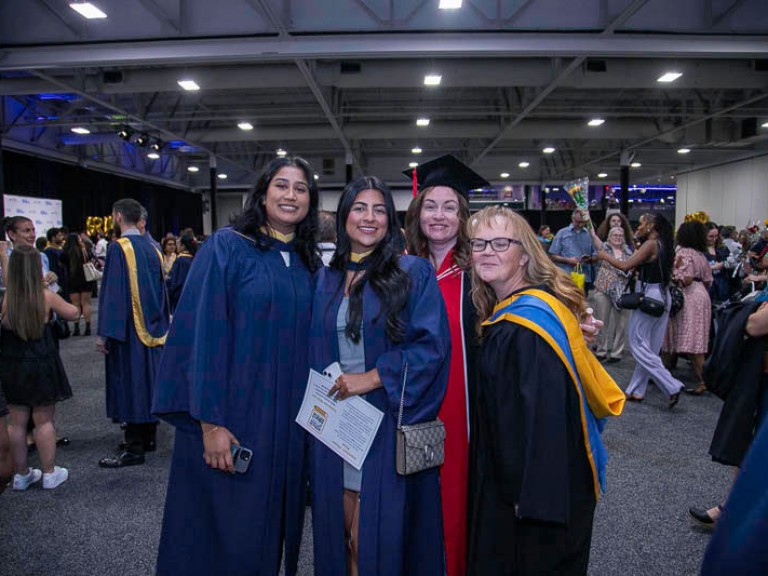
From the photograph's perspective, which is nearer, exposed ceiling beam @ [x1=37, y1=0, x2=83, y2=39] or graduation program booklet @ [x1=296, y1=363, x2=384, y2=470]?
graduation program booklet @ [x1=296, y1=363, x2=384, y2=470]

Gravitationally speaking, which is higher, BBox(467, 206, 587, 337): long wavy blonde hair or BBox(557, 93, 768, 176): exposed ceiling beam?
BBox(557, 93, 768, 176): exposed ceiling beam

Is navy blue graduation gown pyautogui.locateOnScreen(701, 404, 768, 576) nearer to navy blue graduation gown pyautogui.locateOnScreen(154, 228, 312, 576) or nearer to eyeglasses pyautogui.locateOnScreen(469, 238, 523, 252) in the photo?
eyeglasses pyautogui.locateOnScreen(469, 238, 523, 252)

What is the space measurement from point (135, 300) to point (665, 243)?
4238mm

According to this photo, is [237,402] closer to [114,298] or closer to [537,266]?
[537,266]

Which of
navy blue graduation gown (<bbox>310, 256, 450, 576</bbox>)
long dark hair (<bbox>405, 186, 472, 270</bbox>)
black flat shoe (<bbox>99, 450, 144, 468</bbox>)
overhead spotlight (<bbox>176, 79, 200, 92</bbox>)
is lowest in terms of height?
black flat shoe (<bbox>99, 450, 144, 468</bbox>)

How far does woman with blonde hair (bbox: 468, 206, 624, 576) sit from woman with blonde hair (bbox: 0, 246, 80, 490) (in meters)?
2.78

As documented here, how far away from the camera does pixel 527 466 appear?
143 centimetres

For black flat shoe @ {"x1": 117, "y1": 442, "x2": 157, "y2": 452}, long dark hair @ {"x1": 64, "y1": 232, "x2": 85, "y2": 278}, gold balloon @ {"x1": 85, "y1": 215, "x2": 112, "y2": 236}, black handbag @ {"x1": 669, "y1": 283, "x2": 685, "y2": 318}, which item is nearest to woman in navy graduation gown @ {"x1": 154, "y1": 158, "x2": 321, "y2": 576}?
black flat shoe @ {"x1": 117, "y1": 442, "x2": 157, "y2": 452}

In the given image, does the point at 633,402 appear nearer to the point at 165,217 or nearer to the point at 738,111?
the point at 738,111

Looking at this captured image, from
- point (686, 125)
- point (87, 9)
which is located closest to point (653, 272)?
→ point (87, 9)

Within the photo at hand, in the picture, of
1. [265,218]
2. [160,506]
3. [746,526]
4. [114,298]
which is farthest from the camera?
[114,298]

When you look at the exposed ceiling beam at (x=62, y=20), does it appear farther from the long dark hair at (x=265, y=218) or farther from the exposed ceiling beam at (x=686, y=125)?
the exposed ceiling beam at (x=686, y=125)

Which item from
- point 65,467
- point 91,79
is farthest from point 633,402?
point 91,79

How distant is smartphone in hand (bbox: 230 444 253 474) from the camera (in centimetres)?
177
